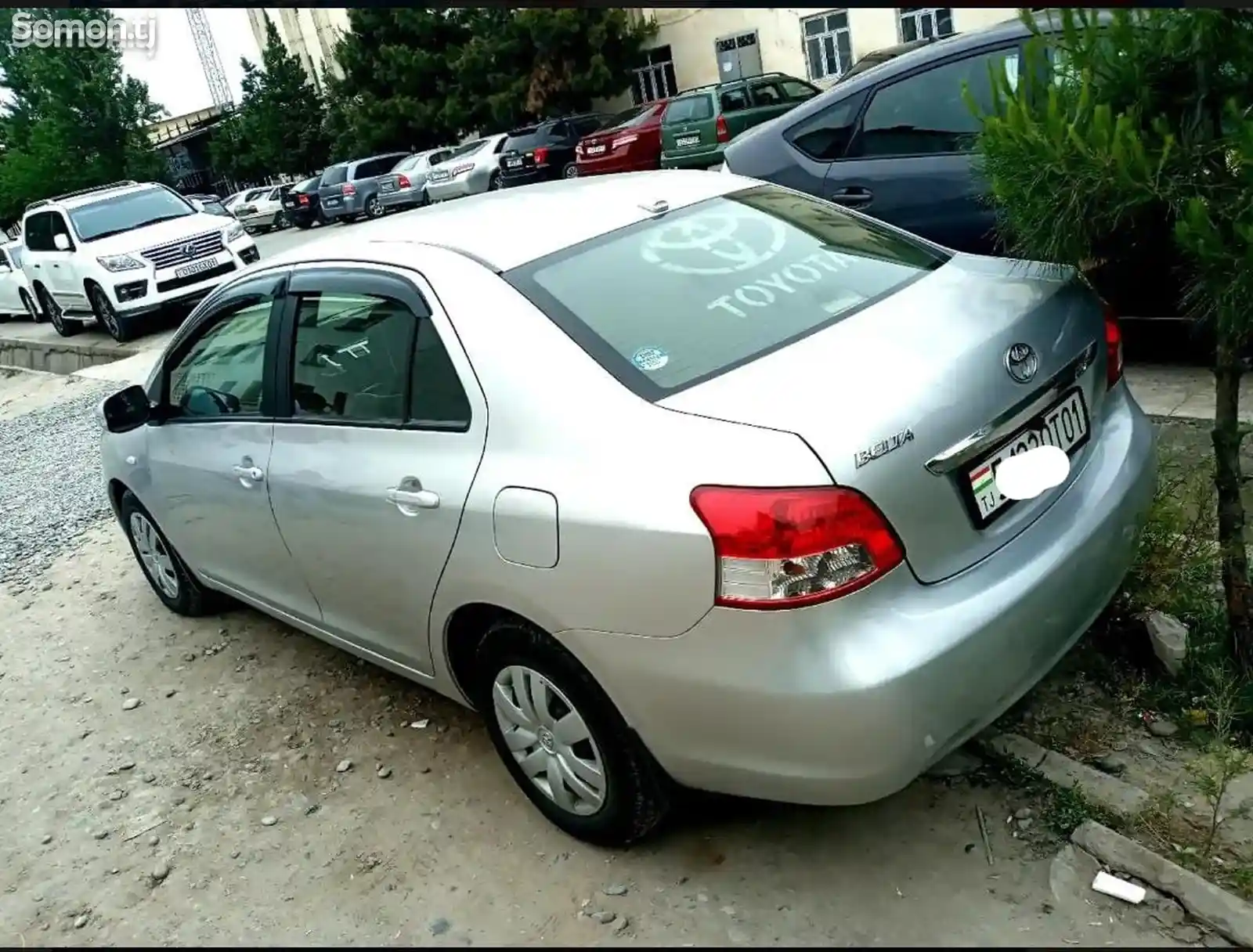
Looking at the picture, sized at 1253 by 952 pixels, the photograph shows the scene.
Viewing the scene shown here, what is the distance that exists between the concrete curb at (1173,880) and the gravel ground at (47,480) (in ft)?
17.7

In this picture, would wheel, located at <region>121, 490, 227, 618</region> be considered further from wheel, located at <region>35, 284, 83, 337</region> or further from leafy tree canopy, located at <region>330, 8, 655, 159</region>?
leafy tree canopy, located at <region>330, 8, 655, 159</region>

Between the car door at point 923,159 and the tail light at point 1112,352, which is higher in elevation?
the car door at point 923,159

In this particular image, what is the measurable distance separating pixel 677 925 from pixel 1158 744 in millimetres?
1376

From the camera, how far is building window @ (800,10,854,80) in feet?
81.9

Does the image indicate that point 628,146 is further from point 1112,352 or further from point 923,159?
point 1112,352

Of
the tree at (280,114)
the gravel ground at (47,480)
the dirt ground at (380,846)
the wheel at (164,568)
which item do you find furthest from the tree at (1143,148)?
the tree at (280,114)

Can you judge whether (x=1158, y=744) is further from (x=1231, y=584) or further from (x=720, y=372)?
(x=720, y=372)

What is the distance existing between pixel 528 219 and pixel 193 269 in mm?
10945

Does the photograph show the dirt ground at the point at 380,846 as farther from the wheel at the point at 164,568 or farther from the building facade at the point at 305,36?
the building facade at the point at 305,36

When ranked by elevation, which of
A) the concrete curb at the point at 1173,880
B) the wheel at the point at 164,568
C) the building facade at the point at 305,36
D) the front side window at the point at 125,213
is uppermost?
the building facade at the point at 305,36

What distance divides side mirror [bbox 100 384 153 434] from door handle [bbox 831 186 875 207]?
3584mm

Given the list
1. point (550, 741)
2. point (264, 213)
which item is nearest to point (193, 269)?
point (550, 741)

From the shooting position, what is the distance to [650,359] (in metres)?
2.67

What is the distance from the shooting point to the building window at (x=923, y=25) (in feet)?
74.8
